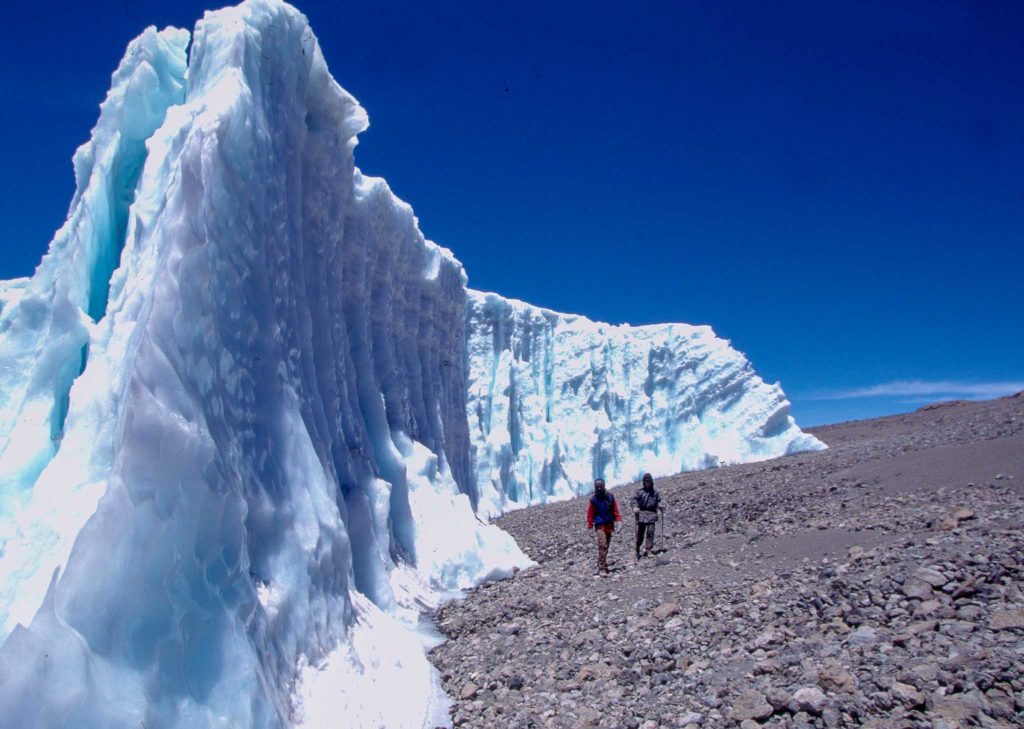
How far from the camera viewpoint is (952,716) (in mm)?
4324

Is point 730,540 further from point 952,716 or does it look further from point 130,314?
point 130,314

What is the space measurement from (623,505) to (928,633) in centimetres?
1312

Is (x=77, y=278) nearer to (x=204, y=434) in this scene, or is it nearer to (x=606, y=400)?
(x=204, y=434)

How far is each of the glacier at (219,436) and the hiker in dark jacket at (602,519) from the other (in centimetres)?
183

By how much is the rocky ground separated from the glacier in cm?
83

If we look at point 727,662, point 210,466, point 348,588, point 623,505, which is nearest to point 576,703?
point 727,662

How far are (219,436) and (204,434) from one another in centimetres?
48

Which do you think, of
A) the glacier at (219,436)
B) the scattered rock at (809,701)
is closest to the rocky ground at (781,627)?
the scattered rock at (809,701)

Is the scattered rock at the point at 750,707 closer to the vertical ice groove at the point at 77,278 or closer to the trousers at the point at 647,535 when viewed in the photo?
the vertical ice groove at the point at 77,278

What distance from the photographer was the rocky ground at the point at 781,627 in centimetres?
478

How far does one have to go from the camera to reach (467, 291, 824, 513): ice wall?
2852cm

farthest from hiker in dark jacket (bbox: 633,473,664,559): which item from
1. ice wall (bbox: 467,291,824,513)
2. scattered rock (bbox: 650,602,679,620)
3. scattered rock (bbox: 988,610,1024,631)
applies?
ice wall (bbox: 467,291,824,513)

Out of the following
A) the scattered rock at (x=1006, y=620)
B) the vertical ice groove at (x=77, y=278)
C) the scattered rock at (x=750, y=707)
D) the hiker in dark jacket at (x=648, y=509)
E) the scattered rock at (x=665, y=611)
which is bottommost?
the scattered rock at (x=750, y=707)

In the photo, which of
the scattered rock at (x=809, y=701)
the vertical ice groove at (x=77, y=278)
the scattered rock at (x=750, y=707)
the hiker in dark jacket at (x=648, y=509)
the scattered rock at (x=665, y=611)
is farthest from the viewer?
the hiker in dark jacket at (x=648, y=509)
